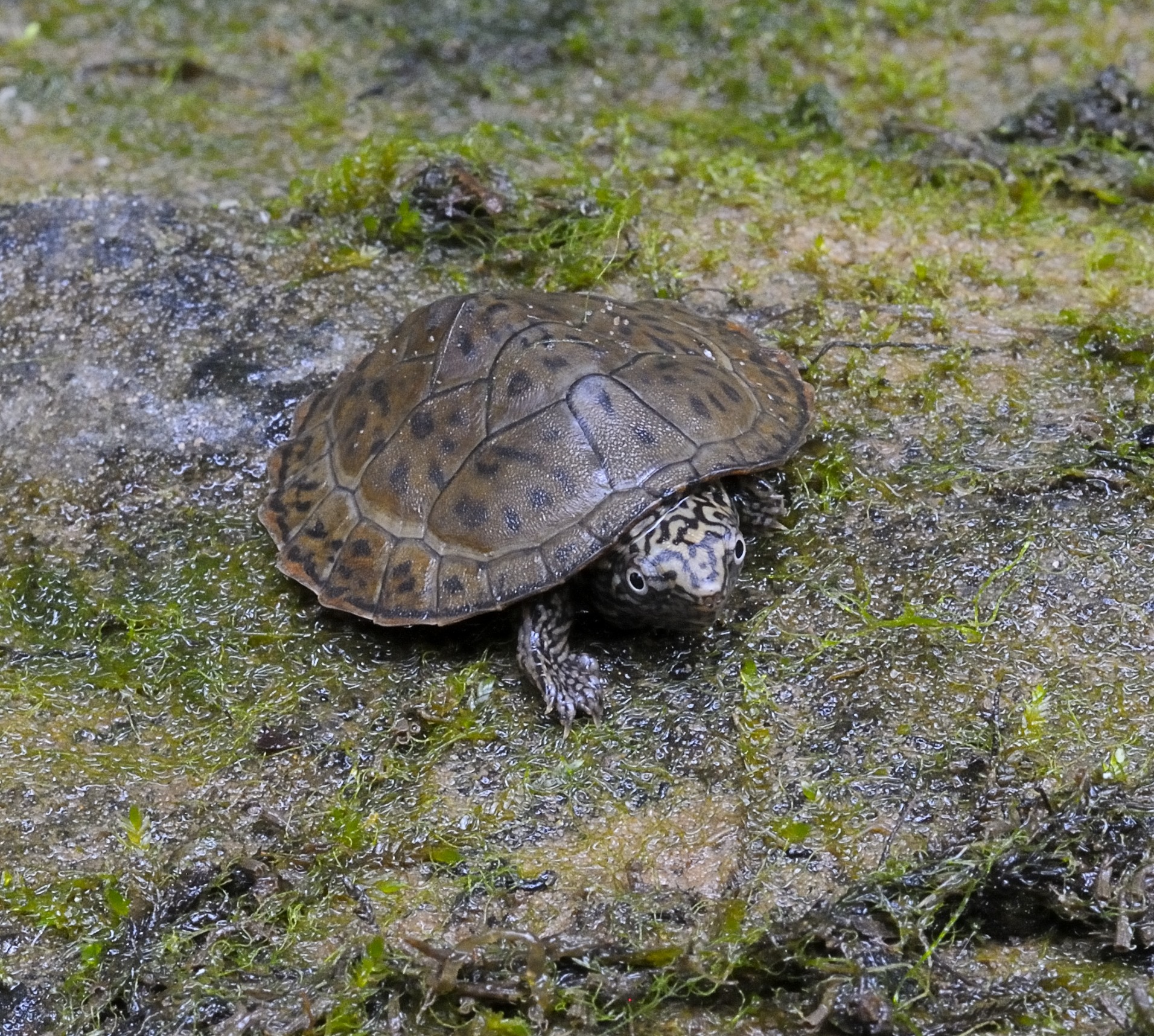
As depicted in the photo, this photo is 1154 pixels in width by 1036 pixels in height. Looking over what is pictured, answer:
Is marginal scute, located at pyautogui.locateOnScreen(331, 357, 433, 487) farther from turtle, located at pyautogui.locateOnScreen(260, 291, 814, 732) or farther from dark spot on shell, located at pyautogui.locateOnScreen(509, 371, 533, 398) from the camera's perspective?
dark spot on shell, located at pyautogui.locateOnScreen(509, 371, 533, 398)

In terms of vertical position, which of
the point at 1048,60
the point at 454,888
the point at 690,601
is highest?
the point at 1048,60

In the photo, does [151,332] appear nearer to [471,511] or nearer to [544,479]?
[471,511]

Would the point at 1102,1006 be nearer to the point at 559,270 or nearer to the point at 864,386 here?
the point at 864,386

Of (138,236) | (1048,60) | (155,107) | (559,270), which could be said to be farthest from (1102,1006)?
(155,107)

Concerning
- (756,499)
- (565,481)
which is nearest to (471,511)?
(565,481)

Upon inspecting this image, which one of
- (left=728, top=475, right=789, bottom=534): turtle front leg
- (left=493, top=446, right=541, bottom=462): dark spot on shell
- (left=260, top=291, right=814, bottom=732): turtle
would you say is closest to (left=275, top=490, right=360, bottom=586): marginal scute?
(left=260, top=291, right=814, bottom=732): turtle

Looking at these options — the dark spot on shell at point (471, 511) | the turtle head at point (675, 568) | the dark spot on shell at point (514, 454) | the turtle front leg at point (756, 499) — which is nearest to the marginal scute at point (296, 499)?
the dark spot on shell at point (471, 511)

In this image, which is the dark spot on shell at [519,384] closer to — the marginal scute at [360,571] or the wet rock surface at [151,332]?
the marginal scute at [360,571]
